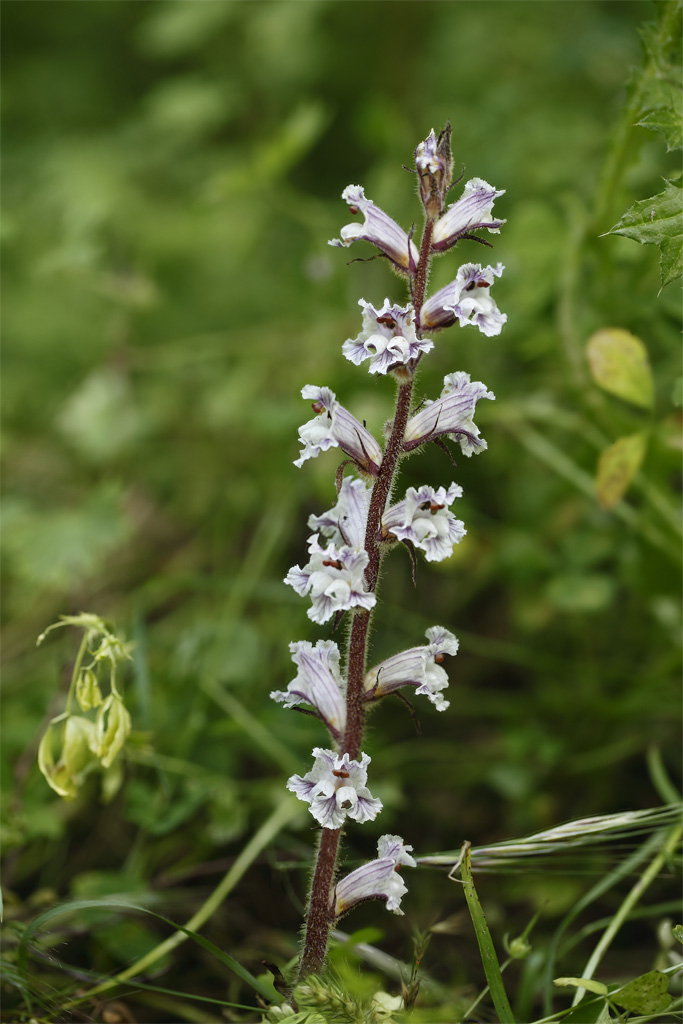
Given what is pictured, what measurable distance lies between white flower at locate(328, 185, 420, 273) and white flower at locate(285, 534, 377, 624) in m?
0.58

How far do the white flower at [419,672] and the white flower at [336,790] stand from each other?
0.49ft

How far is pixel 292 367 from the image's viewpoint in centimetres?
419

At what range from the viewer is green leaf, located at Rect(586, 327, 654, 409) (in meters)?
2.45

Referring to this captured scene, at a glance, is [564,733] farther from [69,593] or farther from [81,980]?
[69,593]

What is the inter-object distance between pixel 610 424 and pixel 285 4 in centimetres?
372

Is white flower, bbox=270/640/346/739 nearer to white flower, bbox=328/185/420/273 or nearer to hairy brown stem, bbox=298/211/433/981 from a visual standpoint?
hairy brown stem, bbox=298/211/433/981

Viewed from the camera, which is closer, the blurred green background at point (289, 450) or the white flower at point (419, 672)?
the white flower at point (419, 672)

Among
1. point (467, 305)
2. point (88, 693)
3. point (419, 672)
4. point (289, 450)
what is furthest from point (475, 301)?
point (289, 450)

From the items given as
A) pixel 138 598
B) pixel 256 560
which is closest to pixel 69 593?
pixel 138 598

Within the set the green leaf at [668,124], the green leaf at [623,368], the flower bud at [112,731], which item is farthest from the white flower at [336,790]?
the green leaf at [668,124]

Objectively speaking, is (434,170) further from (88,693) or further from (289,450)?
(289,450)

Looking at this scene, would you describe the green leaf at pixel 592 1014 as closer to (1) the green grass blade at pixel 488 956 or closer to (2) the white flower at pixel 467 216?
(1) the green grass blade at pixel 488 956

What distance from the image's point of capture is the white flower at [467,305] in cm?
150

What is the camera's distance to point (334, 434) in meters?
1.55
